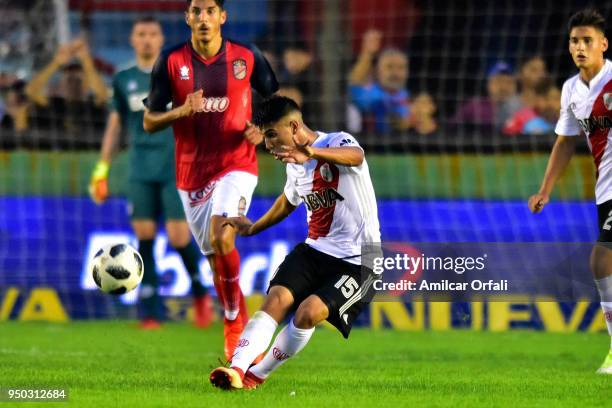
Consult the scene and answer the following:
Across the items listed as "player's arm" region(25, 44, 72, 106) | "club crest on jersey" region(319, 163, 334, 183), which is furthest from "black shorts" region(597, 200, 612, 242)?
"player's arm" region(25, 44, 72, 106)

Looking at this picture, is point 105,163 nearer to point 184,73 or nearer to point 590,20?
point 184,73

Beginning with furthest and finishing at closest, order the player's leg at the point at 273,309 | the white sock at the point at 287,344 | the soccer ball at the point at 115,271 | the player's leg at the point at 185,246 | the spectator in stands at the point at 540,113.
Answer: the spectator in stands at the point at 540,113 → the player's leg at the point at 185,246 → the soccer ball at the point at 115,271 → the white sock at the point at 287,344 → the player's leg at the point at 273,309

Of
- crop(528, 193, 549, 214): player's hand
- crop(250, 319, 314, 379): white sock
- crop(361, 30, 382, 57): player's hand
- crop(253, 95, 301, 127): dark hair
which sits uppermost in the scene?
crop(253, 95, 301, 127): dark hair

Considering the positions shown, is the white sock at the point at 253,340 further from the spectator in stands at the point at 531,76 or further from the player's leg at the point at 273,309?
the spectator in stands at the point at 531,76

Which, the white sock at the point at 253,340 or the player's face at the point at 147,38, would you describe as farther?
the player's face at the point at 147,38

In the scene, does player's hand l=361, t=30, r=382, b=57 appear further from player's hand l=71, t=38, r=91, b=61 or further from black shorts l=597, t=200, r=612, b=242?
black shorts l=597, t=200, r=612, b=242

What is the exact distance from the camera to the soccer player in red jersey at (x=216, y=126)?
912cm

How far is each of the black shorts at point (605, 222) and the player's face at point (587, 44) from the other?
935 millimetres

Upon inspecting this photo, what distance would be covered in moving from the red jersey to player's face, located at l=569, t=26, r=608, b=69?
2093 mm

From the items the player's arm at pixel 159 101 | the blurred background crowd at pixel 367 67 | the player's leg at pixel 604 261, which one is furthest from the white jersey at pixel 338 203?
the blurred background crowd at pixel 367 67

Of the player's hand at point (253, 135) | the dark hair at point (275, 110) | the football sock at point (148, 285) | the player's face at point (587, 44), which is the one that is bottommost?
the football sock at point (148, 285)

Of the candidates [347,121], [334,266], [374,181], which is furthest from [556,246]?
[334,266]

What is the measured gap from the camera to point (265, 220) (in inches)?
309

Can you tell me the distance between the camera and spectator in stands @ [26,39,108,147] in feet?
48.4
